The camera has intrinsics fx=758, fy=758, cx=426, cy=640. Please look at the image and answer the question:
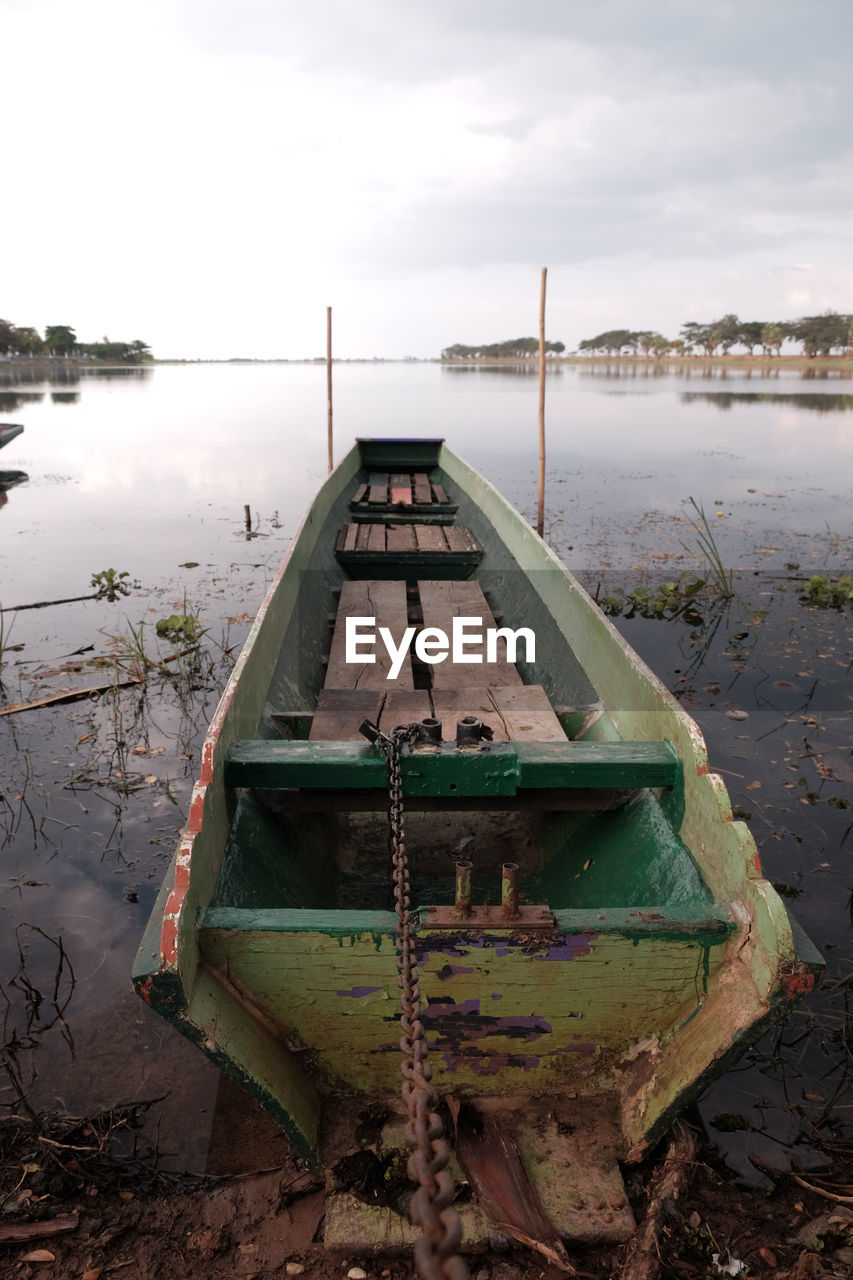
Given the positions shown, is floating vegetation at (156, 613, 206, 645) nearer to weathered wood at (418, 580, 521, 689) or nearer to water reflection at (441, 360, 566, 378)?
weathered wood at (418, 580, 521, 689)

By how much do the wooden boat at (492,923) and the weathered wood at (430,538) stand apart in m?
2.98

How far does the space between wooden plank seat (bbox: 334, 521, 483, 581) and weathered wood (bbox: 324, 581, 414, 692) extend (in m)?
0.61

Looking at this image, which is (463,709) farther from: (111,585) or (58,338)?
(58,338)

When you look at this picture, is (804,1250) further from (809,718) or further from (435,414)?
(435,414)

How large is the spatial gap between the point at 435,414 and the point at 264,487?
21635 millimetres

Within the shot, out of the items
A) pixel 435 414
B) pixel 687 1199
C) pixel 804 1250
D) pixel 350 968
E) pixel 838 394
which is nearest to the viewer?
pixel 350 968

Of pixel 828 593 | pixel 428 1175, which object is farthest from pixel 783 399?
pixel 428 1175

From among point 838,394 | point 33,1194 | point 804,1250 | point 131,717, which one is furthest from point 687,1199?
point 838,394

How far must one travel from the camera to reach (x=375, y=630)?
488 cm

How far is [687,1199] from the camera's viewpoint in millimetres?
2377

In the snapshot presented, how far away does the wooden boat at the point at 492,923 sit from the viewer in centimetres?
200

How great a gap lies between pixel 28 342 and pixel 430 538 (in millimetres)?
95263

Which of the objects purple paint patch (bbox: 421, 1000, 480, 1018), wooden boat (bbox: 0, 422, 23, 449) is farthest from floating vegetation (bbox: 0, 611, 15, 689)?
wooden boat (bbox: 0, 422, 23, 449)

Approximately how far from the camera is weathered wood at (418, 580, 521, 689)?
4.11m
